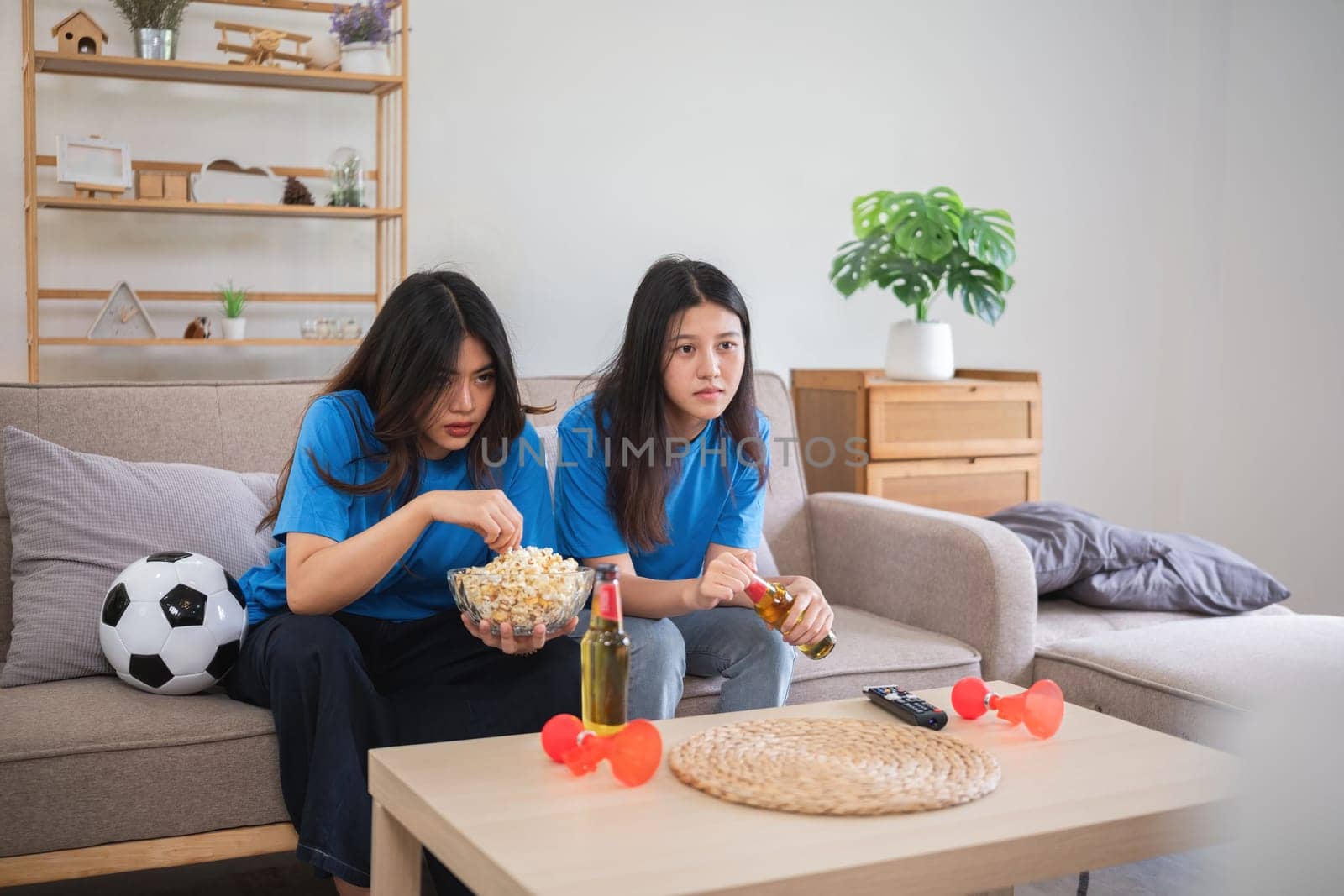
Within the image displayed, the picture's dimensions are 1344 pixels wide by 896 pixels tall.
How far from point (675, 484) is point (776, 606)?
379mm

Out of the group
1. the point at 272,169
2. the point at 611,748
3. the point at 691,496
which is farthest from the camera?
the point at 272,169

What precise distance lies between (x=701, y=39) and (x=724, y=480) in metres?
1.90

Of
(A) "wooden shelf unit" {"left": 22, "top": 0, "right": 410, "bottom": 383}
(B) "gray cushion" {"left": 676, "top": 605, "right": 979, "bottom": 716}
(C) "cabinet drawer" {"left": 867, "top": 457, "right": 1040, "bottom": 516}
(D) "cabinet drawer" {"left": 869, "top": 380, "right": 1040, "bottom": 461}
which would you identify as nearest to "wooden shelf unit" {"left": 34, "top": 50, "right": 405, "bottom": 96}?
(A) "wooden shelf unit" {"left": 22, "top": 0, "right": 410, "bottom": 383}

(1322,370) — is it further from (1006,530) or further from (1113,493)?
(1006,530)

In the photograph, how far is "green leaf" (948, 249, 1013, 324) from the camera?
3203mm

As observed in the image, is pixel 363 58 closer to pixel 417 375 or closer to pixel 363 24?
pixel 363 24

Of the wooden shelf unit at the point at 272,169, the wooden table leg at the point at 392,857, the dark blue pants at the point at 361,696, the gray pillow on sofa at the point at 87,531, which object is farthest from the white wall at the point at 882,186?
the wooden table leg at the point at 392,857

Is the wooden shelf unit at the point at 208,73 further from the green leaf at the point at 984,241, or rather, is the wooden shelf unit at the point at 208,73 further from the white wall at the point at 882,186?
the green leaf at the point at 984,241

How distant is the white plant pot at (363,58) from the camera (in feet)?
9.57

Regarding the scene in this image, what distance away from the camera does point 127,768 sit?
1.64 meters

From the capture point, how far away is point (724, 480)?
2.06 m

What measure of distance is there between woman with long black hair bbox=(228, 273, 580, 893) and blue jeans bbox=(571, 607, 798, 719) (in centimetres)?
13

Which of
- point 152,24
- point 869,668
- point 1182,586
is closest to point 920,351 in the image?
point 1182,586

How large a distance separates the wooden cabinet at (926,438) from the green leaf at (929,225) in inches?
13.3
